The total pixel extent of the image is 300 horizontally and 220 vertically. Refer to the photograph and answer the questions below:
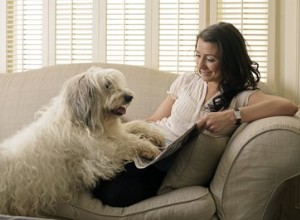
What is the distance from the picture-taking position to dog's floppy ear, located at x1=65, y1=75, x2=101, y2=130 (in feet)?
6.11

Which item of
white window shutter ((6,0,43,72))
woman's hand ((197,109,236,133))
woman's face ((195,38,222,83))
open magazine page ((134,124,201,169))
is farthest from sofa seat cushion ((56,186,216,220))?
white window shutter ((6,0,43,72))

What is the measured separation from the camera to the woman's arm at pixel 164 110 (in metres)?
2.40

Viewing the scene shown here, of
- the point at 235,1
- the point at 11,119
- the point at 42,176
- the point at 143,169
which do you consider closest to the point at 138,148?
the point at 143,169

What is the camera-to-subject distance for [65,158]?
1.86 meters

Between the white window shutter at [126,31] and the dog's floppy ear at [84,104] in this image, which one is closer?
the dog's floppy ear at [84,104]

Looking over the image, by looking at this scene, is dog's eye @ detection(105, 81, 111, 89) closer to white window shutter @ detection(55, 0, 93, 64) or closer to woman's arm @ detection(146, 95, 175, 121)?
woman's arm @ detection(146, 95, 175, 121)

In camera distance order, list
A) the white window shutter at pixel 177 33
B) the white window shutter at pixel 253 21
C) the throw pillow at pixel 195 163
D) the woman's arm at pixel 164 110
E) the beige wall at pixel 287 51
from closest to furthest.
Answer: the throw pillow at pixel 195 163, the woman's arm at pixel 164 110, the beige wall at pixel 287 51, the white window shutter at pixel 253 21, the white window shutter at pixel 177 33

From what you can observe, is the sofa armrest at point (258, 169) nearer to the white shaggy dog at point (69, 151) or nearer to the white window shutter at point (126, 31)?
the white shaggy dog at point (69, 151)

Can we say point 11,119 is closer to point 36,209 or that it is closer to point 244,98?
point 36,209

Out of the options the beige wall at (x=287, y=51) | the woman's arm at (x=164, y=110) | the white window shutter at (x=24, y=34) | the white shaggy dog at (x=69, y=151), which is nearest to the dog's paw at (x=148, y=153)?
the white shaggy dog at (x=69, y=151)

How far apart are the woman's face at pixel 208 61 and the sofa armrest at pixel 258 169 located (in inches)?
18.3

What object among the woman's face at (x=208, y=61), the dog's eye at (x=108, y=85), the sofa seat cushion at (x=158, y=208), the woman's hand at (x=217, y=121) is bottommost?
the sofa seat cushion at (x=158, y=208)

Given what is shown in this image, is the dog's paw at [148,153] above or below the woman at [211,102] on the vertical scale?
below

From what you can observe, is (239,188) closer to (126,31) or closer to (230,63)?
(230,63)
